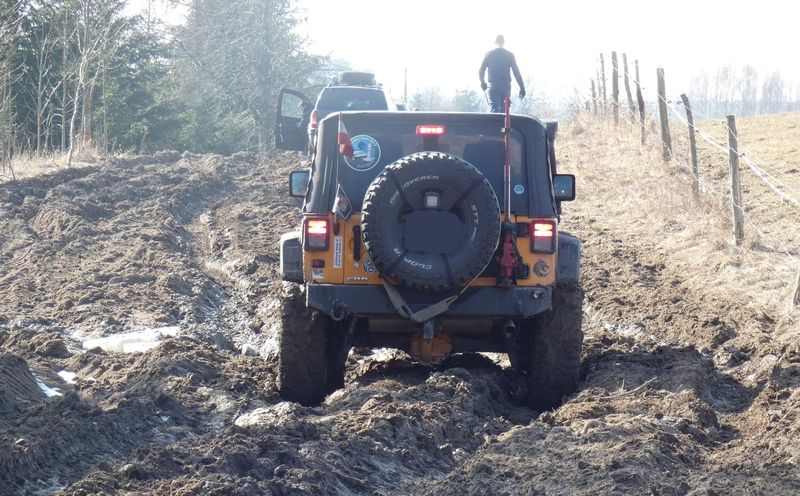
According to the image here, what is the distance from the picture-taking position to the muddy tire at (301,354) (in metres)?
7.00

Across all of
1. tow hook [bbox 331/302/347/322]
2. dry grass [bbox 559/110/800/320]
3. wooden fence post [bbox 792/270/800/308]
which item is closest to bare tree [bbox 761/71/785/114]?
dry grass [bbox 559/110/800/320]

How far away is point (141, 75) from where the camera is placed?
29.1 metres

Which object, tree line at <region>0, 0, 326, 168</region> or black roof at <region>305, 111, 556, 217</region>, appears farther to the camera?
tree line at <region>0, 0, 326, 168</region>

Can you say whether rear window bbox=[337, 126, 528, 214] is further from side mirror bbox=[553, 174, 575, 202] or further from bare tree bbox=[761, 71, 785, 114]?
bare tree bbox=[761, 71, 785, 114]

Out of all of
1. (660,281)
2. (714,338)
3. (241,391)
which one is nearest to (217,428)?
(241,391)

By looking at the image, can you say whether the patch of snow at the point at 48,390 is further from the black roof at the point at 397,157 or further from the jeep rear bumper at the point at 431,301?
the black roof at the point at 397,157

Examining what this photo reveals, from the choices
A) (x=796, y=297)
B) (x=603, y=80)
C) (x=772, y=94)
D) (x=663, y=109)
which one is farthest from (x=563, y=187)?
(x=772, y=94)

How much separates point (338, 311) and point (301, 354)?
1.57 ft

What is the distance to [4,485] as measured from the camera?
4.66 m

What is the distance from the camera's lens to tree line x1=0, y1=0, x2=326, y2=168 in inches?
970

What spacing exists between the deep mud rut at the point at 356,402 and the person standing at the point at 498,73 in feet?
10.1

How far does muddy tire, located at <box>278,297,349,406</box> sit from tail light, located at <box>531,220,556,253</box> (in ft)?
4.76

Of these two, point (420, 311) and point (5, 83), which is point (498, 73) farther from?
point (5, 83)

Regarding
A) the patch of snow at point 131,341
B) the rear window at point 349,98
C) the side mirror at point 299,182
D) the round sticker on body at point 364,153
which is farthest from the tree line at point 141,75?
the round sticker on body at point 364,153
